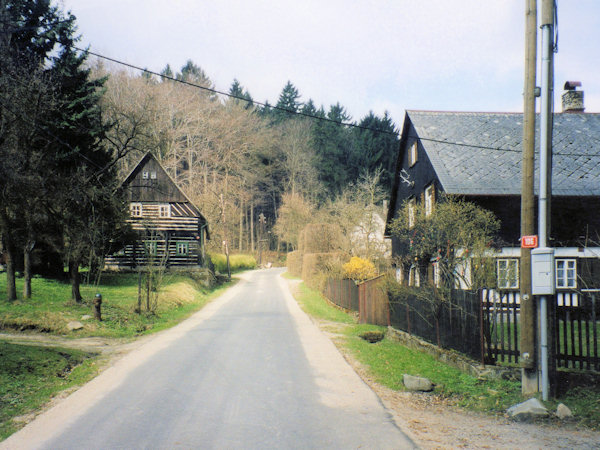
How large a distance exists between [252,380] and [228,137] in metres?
44.5

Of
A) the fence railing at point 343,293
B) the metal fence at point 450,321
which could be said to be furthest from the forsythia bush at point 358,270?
the metal fence at point 450,321

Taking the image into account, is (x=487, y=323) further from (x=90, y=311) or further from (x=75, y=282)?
(x=75, y=282)

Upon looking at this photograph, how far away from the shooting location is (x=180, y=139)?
48.6m

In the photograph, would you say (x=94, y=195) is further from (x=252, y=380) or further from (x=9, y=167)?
(x=252, y=380)

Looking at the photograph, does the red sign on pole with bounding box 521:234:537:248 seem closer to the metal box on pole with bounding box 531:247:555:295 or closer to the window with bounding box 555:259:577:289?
the metal box on pole with bounding box 531:247:555:295

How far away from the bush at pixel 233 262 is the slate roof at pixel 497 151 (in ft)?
93.5

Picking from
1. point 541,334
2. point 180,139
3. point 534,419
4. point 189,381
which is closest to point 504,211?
point 541,334

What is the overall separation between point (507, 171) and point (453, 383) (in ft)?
41.4

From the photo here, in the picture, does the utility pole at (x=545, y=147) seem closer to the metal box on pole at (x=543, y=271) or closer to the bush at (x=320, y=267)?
the metal box on pole at (x=543, y=271)

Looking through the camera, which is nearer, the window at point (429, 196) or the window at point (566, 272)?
the window at point (566, 272)

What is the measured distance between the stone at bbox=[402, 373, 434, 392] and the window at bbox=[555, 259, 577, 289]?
12082 mm

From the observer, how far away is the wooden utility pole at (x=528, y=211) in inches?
306

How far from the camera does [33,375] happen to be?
9258 mm

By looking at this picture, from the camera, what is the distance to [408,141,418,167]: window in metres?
23.3
